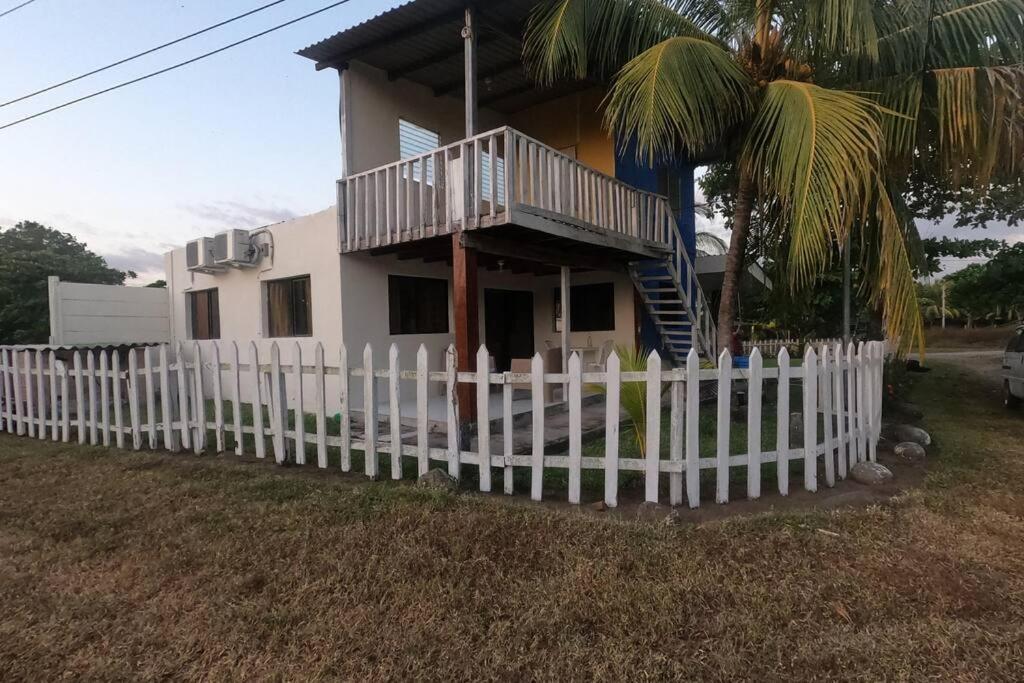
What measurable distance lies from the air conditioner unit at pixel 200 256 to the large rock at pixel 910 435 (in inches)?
439

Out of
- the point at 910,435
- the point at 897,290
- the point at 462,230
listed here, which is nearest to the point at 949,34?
the point at 897,290

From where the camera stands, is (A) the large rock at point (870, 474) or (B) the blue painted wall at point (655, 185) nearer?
(A) the large rock at point (870, 474)

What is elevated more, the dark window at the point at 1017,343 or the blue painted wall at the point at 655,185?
the blue painted wall at the point at 655,185

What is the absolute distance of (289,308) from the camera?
31.6ft

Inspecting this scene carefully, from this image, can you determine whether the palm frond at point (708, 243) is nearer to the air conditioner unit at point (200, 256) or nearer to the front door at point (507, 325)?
the front door at point (507, 325)

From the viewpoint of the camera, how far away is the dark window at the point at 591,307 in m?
11.3

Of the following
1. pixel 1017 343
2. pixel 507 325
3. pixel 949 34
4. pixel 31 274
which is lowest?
pixel 1017 343

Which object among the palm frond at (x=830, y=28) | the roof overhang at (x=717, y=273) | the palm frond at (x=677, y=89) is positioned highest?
the palm frond at (x=830, y=28)

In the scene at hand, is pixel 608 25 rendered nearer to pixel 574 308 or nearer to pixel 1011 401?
pixel 574 308

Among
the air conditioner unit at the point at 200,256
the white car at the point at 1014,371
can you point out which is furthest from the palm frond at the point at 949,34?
the air conditioner unit at the point at 200,256

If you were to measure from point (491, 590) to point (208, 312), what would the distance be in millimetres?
10686

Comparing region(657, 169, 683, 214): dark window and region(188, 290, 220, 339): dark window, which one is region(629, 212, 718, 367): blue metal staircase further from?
region(188, 290, 220, 339): dark window

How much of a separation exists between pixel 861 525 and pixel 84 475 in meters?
6.92

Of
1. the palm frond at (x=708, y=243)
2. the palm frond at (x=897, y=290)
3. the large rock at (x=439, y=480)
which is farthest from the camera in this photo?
the palm frond at (x=708, y=243)
